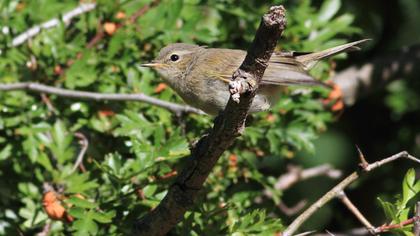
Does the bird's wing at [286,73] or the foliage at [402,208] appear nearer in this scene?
the foliage at [402,208]

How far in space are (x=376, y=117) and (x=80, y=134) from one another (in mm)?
2639

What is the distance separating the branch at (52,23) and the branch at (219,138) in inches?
65.4

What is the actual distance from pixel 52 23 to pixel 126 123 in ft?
3.47

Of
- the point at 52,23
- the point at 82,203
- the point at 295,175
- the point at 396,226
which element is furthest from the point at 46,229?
the point at 295,175

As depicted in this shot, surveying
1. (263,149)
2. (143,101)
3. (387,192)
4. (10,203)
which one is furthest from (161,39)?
(387,192)

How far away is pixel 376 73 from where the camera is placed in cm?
570

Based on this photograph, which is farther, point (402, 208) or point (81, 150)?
point (81, 150)

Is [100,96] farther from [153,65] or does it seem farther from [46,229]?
[46,229]

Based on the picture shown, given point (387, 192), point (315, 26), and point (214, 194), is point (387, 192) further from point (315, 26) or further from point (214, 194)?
point (214, 194)

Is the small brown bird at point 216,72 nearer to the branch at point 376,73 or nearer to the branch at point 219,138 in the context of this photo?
the branch at point 219,138

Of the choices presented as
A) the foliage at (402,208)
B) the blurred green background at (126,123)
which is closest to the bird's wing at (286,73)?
the blurred green background at (126,123)

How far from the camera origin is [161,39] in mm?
4637

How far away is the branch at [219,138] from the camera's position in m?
2.70

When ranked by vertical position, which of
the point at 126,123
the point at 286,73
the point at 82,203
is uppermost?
the point at 126,123
